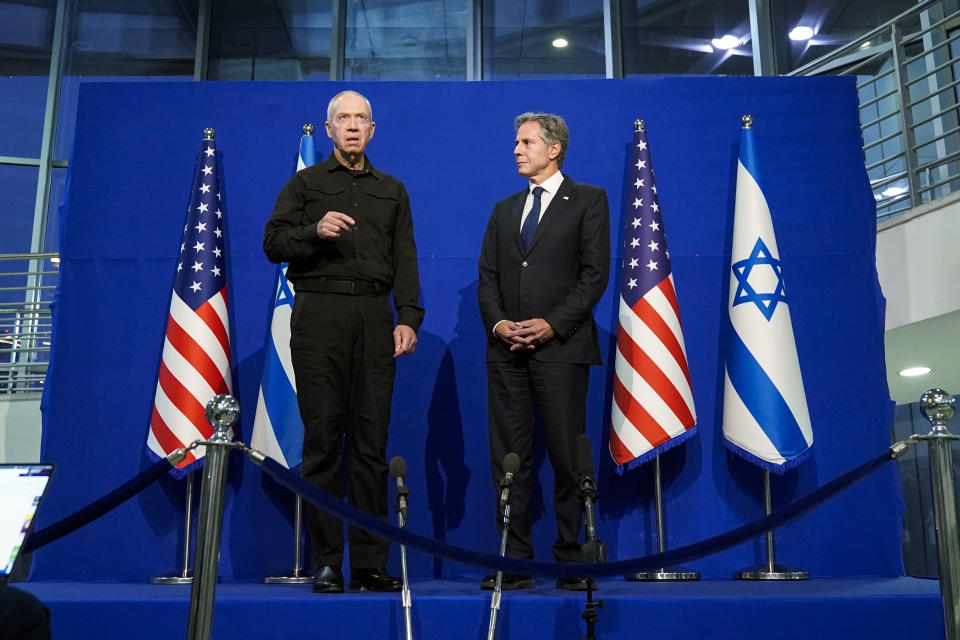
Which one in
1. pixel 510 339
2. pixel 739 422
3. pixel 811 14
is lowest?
pixel 739 422

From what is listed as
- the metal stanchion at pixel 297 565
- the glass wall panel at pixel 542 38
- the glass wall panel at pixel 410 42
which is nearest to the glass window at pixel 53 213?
the glass wall panel at pixel 410 42


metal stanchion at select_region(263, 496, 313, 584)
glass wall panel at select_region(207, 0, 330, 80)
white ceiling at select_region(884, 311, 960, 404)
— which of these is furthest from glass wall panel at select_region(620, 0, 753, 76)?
metal stanchion at select_region(263, 496, 313, 584)

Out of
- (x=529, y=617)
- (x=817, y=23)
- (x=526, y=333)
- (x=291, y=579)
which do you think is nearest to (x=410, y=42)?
(x=817, y=23)

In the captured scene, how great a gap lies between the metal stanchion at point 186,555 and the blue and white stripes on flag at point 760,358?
2.14 metres

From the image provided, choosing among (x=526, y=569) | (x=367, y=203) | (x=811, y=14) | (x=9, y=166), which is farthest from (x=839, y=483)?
(x=9, y=166)

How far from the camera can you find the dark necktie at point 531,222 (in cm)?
348

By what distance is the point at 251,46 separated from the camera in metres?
9.12

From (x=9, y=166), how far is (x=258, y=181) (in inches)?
238

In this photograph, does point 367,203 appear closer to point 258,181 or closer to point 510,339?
point 510,339

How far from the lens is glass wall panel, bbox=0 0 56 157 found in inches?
360

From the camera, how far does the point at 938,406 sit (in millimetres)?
2252

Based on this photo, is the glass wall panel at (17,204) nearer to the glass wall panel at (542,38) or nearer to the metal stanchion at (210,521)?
the glass wall panel at (542,38)

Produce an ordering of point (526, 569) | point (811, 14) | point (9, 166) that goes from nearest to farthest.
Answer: point (526, 569) → point (811, 14) → point (9, 166)

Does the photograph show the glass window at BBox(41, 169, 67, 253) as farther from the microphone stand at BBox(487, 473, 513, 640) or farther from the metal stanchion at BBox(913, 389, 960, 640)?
the metal stanchion at BBox(913, 389, 960, 640)
